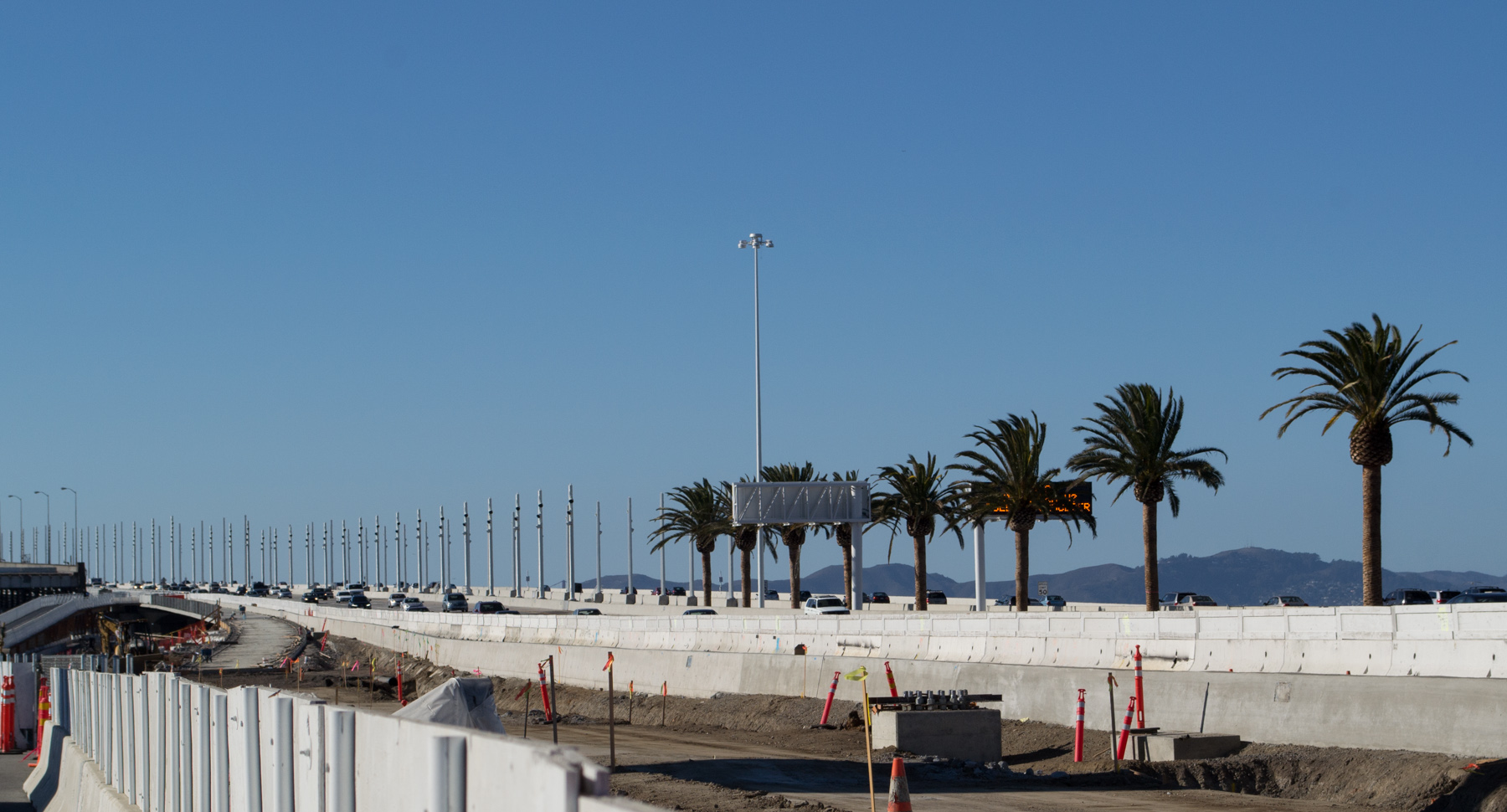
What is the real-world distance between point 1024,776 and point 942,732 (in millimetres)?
2628

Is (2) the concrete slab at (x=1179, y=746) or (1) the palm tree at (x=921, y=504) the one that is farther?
(1) the palm tree at (x=921, y=504)

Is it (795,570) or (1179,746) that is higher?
(1179,746)

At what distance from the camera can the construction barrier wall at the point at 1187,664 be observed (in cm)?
1986

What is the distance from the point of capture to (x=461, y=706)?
1365 centimetres

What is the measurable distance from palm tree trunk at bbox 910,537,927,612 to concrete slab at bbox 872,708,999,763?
128 ft

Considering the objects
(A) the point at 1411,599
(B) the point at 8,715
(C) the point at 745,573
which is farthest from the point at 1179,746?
(C) the point at 745,573

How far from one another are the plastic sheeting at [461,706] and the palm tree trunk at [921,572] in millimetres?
49079

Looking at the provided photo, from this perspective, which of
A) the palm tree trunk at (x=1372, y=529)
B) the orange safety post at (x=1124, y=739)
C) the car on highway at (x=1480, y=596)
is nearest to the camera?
the orange safety post at (x=1124, y=739)

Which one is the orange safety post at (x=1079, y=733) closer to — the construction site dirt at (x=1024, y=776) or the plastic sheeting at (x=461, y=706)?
the construction site dirt at (x=1024, y=776)

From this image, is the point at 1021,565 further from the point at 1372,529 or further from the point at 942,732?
the point at 942,732

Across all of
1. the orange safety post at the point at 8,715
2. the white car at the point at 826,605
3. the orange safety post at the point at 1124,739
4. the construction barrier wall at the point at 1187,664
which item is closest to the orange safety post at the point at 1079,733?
the orange safety post at the point at 1124,739

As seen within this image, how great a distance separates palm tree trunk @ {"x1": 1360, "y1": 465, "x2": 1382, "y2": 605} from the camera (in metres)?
38.1

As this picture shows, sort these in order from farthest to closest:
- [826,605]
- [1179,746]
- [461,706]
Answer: [826,605], [1179,746], [461,706]

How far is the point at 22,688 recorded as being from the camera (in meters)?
25.2
